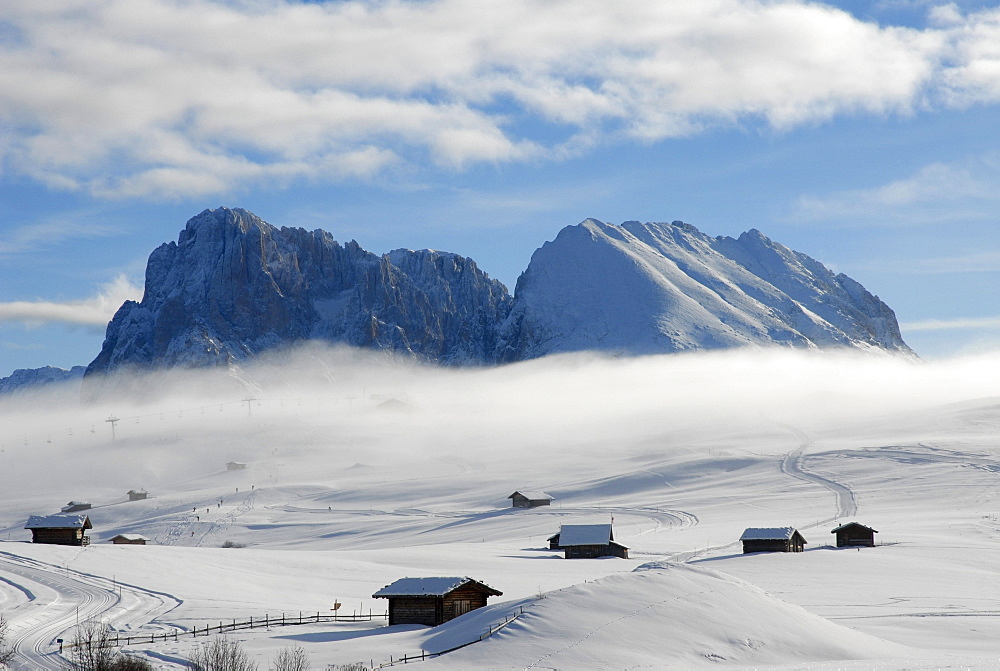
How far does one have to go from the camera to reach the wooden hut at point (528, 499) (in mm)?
103312

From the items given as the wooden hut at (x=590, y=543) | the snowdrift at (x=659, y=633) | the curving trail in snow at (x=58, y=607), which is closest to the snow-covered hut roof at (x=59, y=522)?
the curving trail in snow at (x=58, y=607)

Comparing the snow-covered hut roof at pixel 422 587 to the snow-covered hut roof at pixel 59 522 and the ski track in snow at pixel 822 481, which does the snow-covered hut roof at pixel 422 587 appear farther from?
the ski track in snow at pixel 822 481

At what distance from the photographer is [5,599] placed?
49.3 metres

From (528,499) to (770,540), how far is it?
40.0m

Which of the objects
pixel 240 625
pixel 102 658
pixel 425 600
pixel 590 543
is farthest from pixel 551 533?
pixel 102 658

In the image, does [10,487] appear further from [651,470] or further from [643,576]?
[643,576]

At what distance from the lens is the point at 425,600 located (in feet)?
143

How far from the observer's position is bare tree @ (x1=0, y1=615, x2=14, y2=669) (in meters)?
36.1

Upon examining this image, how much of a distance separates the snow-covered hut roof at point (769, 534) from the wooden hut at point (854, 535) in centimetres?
435

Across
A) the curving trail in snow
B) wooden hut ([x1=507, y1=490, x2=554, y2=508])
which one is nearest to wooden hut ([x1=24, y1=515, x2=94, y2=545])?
the curving trail in snow

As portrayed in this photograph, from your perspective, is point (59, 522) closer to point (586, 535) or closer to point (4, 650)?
point (586, 535)

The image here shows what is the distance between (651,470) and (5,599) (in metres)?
84.4

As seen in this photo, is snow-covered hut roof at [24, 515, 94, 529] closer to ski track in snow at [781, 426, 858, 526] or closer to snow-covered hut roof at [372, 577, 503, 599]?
snow-covered hut roof at [372, 577, 503, 599]

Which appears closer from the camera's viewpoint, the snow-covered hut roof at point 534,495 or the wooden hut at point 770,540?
the wooden hut at point 770,540
